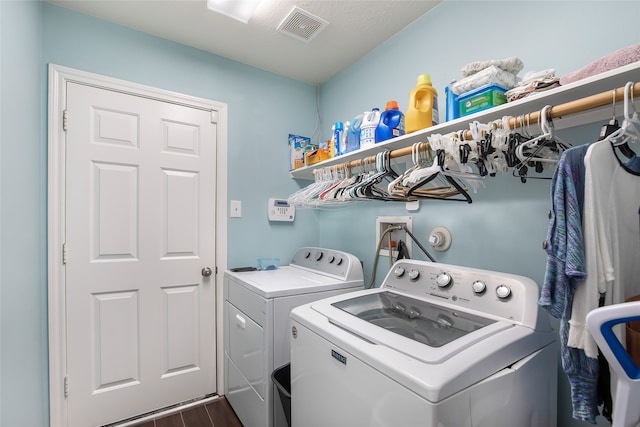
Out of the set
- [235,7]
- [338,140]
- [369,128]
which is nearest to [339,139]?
[338,140]

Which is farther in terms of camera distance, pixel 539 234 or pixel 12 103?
pixel 539 234

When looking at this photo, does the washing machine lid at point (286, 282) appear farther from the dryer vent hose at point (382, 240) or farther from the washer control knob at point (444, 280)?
the washer control knob at point (444, 280)

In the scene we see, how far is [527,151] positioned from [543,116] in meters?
0.13

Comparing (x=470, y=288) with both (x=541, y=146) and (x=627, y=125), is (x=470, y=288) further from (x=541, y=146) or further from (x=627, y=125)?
(x=627, y=125)

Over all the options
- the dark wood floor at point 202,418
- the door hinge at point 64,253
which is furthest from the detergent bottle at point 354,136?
the dark wood floor at point 202,418

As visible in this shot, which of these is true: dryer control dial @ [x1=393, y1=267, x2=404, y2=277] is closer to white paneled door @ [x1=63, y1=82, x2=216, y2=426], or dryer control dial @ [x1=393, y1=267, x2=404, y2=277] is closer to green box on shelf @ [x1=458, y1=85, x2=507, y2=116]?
green box on shelf @ [x1=458, y1=85, x2=507, y2=116]

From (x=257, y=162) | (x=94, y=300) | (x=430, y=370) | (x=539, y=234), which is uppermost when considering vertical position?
(x=257, y=162)

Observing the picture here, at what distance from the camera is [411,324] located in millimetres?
1069

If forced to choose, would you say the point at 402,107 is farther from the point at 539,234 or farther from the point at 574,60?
the point at 539,234

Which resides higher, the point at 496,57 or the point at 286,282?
the point at 496,57

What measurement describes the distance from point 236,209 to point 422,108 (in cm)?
146

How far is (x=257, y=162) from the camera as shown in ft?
7.57

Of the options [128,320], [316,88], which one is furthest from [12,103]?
[316,88]

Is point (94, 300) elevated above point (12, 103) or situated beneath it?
situated beneath
